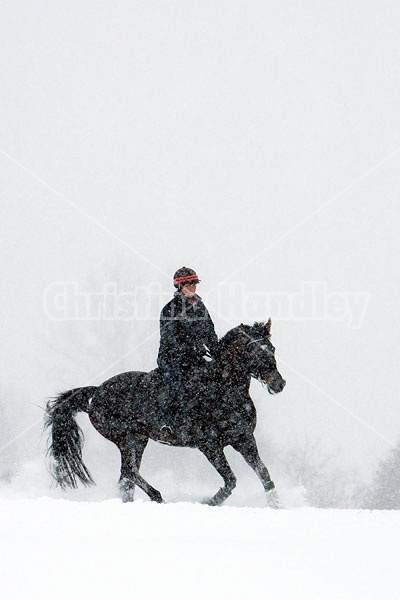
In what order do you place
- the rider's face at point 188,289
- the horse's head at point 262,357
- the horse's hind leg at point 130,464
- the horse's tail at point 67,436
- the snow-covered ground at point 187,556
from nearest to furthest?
the snow-covered ground at point 187,556, the horse's head at point 262,357, the rider's face at point 188,289, the horse's hind leg at point 130,464, the horse's tail at point 67,436

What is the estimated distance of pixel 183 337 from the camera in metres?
8.84

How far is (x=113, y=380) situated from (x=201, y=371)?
5.09 ft

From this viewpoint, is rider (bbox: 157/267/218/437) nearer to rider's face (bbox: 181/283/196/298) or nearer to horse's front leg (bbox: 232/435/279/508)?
rider's face (bbox: 181/283/196/298)

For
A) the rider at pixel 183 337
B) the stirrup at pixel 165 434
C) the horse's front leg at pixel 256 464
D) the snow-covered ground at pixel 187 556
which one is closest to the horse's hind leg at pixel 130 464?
the stirrup at pixel 165 434

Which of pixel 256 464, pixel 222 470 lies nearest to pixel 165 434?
pixel 222 470

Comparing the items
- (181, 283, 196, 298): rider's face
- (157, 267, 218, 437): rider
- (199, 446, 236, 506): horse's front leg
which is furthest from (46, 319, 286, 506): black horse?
(181, 283, 196, 298): rider's face

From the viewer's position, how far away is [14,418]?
42156 millimetres

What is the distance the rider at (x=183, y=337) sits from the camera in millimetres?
8758

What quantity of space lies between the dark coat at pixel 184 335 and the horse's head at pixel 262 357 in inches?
20.0

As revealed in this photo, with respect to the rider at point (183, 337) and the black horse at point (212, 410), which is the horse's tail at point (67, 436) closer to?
the black horse at point (212, 410)

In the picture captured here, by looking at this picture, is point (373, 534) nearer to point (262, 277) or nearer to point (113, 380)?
point (113, 380)

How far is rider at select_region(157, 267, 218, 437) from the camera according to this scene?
8758 millimetres

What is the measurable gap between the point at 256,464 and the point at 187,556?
4865mm

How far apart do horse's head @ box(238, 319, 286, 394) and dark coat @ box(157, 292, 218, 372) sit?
51 cm
